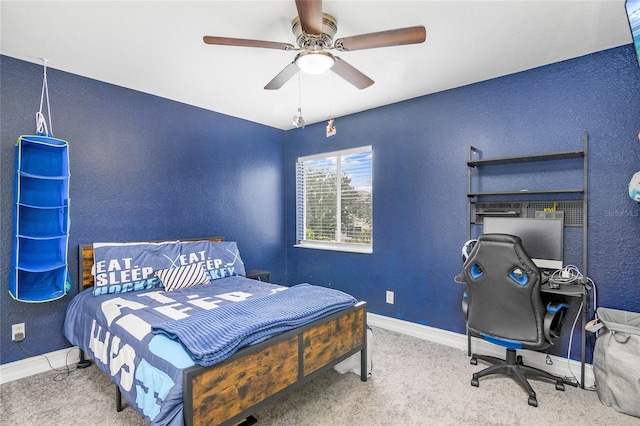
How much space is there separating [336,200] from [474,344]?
2.23 metres

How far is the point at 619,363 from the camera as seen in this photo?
2.06 m

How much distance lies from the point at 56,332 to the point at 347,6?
3360mm

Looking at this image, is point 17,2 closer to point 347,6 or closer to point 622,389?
point 347,6

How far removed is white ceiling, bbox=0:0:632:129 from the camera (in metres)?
1.91

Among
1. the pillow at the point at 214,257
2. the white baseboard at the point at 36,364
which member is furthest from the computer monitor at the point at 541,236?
the white baseboard at the point at 36,364

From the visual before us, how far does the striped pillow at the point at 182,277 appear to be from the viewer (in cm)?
278

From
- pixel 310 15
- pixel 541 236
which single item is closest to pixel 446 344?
pixel 541 236

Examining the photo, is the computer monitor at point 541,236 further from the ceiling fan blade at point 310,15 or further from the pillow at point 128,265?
the pillow at point 128,265

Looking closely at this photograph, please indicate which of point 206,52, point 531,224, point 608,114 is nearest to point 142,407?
point 206,52

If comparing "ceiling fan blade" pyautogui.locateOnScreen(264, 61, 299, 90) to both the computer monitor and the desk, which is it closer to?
the computer monitor

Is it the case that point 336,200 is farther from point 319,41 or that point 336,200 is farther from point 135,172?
point 319,41

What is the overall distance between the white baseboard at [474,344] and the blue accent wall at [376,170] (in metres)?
0.09

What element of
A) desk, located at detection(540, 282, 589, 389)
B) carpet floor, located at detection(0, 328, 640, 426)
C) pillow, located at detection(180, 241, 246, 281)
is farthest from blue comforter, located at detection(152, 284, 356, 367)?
desk, located at detection(540, 282, 589, 389)

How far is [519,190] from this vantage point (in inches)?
108
